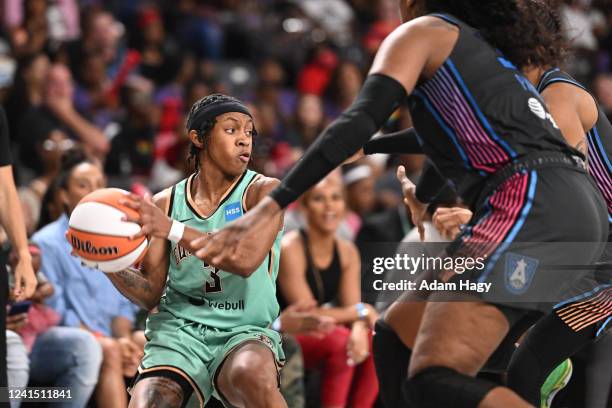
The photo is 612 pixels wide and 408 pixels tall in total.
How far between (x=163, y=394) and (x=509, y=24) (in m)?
1.99

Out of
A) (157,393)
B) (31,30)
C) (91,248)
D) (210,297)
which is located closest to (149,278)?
(210,297)

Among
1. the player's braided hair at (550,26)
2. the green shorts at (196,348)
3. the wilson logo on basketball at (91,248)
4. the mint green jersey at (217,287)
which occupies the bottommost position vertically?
the green shorts at (196,348)

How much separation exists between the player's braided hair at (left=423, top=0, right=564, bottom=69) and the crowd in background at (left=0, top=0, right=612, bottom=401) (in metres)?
2.04

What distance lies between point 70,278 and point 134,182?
2549 mm

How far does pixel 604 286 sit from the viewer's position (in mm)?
4066

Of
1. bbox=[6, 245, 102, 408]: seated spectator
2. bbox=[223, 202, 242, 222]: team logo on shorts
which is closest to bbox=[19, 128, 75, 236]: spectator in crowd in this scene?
bbox=[6, 245, 102, 408]: seated spectator

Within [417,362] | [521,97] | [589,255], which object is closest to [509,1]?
[521,97]

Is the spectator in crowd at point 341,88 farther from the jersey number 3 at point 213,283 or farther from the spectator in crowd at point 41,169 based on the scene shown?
the jersey number 3 at point 213,283

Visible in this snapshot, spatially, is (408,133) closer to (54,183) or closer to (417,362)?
(417,362)

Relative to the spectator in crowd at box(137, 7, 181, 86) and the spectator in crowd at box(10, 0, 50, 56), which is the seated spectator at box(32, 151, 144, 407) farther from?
the spectator in crowd at box(137, 7, 181, 86)

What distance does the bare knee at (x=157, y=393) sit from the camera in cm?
396

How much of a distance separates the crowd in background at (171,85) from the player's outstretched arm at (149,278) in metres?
1.12

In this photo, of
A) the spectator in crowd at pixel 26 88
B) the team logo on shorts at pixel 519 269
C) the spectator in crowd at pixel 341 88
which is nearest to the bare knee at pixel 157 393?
the team logo on shorts at pixel 519 269

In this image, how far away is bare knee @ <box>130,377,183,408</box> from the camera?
396cm
